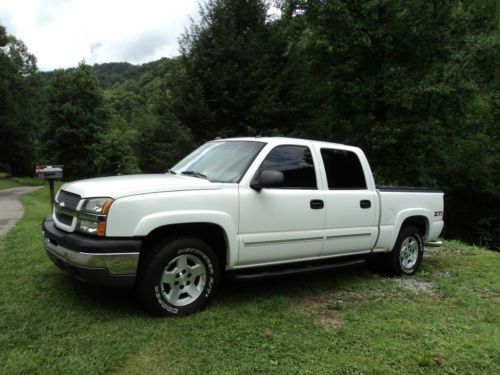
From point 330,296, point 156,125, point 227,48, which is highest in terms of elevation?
point 227,48

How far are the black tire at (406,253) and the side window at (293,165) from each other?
1.98 m

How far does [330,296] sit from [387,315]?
0.81 metres

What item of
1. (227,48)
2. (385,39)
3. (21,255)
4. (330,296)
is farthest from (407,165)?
(21,255)

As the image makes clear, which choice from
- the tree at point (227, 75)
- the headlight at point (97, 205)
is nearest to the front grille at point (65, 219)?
the headlight at point (97, 205)

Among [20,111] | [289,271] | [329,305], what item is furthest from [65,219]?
[20,111]

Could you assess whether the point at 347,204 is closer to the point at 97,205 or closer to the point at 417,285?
the point at 417,285

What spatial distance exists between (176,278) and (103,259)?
767 millimetres

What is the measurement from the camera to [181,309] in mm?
4270

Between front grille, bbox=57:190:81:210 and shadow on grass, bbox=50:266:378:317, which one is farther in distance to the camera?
shadow on grass, bbox=50:266:378:317

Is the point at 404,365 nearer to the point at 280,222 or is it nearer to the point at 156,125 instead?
the point at 280,222

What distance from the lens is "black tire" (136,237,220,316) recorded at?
4090 millimetres

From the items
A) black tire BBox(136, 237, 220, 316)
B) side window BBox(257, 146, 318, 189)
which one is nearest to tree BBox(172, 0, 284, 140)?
side window BBox(257, 146, 318, 189)

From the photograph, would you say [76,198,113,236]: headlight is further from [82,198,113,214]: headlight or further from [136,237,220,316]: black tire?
[136,237,220,316]: black tire

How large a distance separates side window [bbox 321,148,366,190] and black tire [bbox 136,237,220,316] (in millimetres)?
1962
